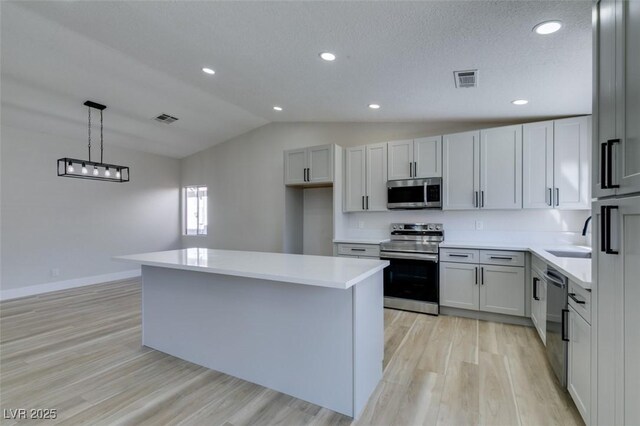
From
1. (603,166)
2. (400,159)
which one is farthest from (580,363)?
(400,159)

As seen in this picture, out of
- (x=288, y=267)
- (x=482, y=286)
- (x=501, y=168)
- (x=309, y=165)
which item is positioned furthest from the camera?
(x=309, y=165)

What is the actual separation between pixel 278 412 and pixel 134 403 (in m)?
1.01

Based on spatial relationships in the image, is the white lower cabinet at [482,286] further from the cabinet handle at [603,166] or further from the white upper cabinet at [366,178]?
the cabinet handle at [603,166]

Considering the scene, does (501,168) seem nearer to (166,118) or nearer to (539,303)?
(539,303)

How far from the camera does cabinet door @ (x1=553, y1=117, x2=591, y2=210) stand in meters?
3.26

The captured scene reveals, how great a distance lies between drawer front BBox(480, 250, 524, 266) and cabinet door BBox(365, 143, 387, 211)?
4.66 ft

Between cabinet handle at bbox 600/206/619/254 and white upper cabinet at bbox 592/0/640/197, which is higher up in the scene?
Result: white upper cabinet at bbox 592/0/640/197

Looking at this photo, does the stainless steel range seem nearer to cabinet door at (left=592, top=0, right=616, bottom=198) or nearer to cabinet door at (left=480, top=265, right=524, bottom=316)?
cabinet door at (left=480, top=265, right=524, bottom=316)

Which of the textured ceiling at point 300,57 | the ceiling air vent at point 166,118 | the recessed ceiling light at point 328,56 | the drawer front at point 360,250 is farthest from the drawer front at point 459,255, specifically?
the ceiling air vent at point 166,118

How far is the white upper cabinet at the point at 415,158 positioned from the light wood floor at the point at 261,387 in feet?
6.38

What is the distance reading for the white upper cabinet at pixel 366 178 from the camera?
14.3ft

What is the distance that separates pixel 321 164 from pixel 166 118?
277 centimetres

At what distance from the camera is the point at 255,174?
591cm

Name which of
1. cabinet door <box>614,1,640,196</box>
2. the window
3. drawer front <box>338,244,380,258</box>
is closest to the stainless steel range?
drawer front <box>338,244,380,258</box>
